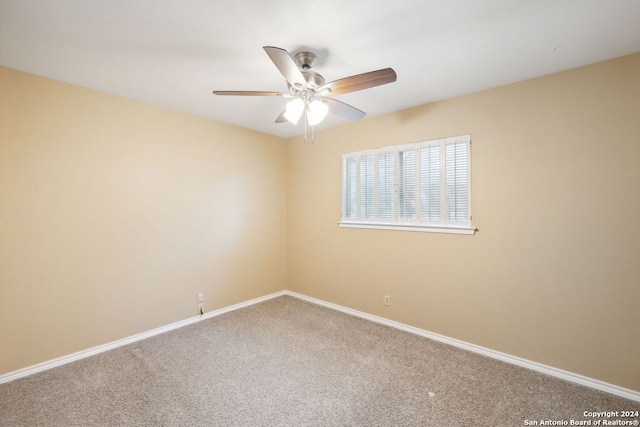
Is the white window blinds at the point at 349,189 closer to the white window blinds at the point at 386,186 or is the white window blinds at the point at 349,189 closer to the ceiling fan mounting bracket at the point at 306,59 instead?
the white window blinds at the point at 386,186

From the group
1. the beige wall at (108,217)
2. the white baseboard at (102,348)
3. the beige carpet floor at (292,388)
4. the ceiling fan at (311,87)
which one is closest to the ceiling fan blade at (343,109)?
the ceiling fan at (311,87)

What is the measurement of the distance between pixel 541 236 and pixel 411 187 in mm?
1186

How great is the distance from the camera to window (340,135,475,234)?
8.54 feet

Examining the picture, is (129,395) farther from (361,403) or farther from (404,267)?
(404,267)

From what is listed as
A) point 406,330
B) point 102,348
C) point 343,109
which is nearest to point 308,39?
point 343,109

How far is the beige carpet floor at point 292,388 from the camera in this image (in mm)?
1721

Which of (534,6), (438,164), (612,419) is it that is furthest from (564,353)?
(534,6)

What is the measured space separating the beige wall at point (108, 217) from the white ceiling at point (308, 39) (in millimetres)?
401

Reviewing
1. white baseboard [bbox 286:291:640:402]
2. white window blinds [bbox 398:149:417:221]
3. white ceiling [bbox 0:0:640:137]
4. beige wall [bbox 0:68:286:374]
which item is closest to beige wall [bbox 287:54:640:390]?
white baseboard [bbox 286:291:640:402]

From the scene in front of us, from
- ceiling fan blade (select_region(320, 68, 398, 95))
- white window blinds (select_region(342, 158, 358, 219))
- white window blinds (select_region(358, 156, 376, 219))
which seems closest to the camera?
ceiling fan blade (select_region(320, 68, 398, 95))

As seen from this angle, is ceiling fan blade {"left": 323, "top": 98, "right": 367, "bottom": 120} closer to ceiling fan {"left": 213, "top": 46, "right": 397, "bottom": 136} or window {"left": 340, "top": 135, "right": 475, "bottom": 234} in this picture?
ceiling fan {"left": 213, "top": 46, "right": 397, "bottom": 136}

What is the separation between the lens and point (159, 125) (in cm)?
288

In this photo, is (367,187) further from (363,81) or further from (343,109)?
(363,81)

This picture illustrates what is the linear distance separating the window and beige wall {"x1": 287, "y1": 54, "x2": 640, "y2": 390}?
0.09 metres
